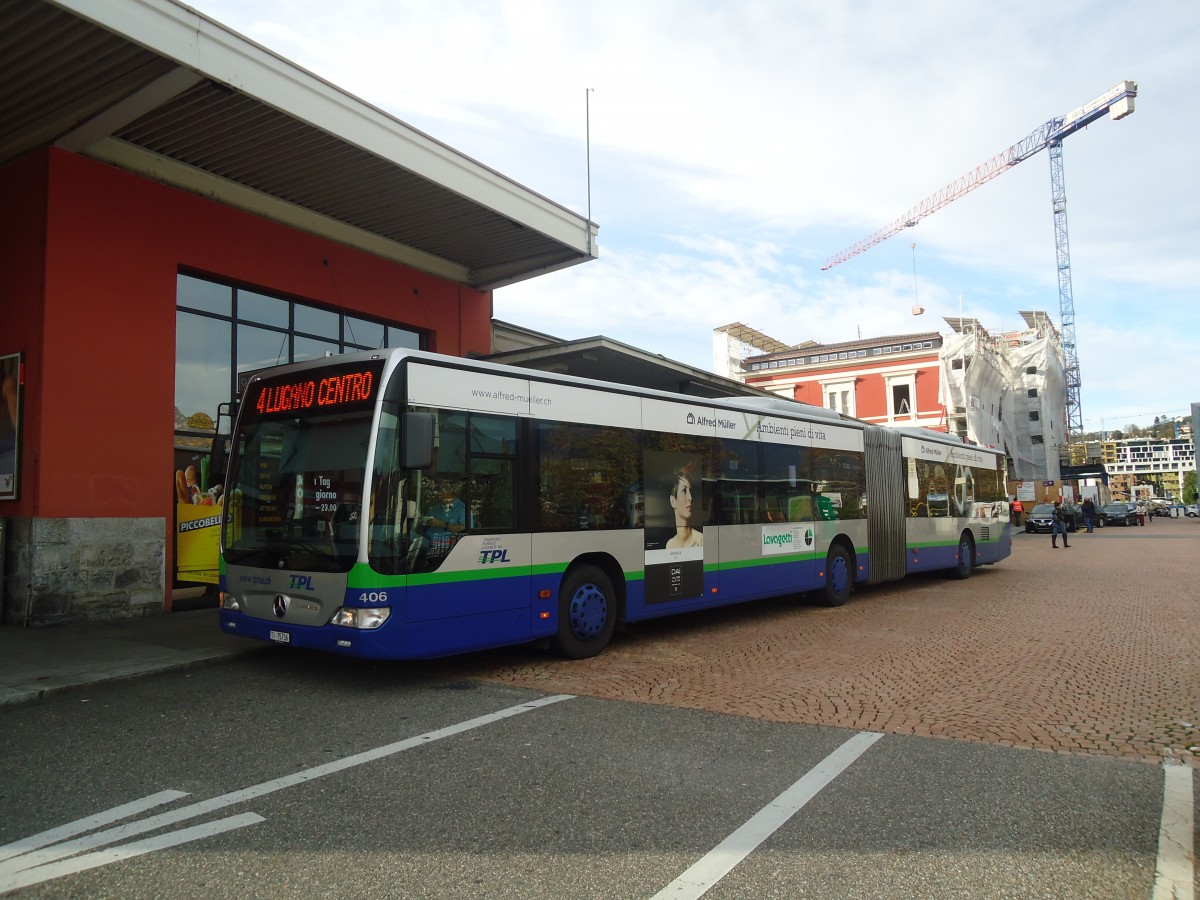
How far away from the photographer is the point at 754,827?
164 inches

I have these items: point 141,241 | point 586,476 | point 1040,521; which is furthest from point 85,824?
point 1040,521

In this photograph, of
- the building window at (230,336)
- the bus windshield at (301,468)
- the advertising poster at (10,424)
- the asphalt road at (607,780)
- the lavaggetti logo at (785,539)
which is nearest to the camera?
the asphalt road at (607,780)

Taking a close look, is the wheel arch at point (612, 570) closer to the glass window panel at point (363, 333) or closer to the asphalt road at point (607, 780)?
the asphalt road at point (607, 780)

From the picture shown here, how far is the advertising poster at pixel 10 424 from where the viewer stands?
1025 cm

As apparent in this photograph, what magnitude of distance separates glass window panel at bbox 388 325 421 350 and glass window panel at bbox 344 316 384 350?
0.26m

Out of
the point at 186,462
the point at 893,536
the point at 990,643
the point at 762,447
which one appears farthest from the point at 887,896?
the point at 893,536

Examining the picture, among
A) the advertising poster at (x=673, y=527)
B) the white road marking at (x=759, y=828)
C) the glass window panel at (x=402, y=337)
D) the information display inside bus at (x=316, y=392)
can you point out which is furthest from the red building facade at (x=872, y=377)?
the white road marking at (x=759, y=828)

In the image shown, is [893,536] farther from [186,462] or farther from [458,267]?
[186,462]

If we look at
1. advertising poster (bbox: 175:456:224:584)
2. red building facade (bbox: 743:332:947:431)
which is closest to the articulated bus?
advertising poster (bbox: 175:456:224:584)

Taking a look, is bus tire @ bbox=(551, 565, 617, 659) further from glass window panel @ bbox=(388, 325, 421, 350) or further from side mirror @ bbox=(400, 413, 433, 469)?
glass window panel @ bbox=(388, 325, 421, 350)

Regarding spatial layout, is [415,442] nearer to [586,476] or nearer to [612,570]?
[586,476]

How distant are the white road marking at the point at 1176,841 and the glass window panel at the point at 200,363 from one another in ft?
38.4

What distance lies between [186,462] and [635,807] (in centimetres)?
965

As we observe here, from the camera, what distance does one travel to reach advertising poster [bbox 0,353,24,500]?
10250mm
